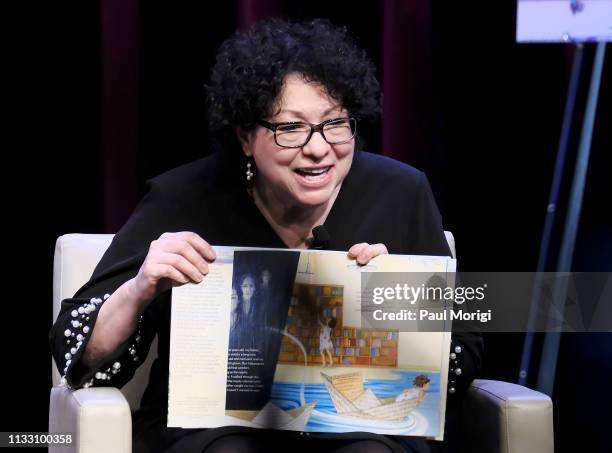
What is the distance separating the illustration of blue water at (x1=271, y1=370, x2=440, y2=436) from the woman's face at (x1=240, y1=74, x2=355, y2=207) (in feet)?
1.12

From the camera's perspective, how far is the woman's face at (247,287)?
1.65 metres

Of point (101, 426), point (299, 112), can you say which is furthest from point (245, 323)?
point (299, 112)

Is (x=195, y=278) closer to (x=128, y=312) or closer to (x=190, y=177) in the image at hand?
(x=128, y=312)

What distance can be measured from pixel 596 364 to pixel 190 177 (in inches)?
56.7

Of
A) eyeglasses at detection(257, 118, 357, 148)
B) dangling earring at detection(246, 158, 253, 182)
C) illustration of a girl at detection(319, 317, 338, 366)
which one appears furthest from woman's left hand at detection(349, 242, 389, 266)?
dangling earring at detection(246, 158, 253, 182)

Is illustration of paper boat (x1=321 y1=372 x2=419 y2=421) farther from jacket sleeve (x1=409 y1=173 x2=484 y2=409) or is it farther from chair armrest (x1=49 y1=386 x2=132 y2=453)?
chair armrest (x1=49 y1=386 x2=132 y2=453)

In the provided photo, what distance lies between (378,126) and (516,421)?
4.11 ft

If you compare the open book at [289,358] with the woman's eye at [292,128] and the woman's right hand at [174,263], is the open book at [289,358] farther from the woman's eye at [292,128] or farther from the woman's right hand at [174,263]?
the woman's eye at [292,128]

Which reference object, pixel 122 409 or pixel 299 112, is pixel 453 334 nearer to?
pixel 299 112

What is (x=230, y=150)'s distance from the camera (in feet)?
6.39

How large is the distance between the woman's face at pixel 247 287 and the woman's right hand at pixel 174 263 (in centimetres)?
6

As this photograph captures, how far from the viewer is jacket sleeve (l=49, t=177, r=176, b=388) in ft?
5.80

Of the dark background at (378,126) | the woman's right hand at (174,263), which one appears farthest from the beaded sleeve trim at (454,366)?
the dark background at (378,126)

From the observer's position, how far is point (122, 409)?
63.5 inches
